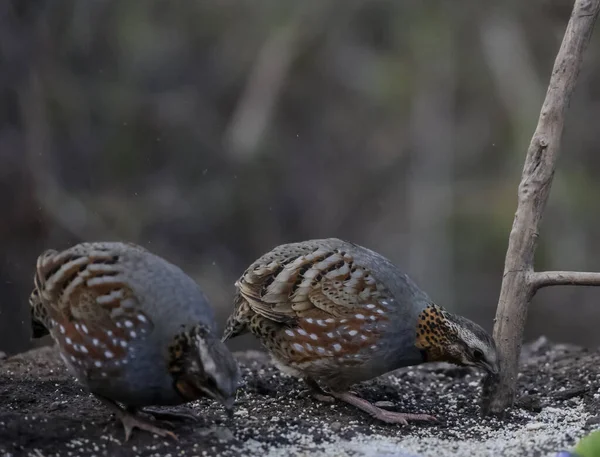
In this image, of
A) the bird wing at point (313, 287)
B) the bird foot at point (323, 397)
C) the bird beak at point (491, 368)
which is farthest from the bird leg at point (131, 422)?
the bird beak at point (491, 368)

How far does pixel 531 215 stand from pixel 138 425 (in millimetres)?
2683

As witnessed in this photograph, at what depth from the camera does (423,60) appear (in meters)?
15.7

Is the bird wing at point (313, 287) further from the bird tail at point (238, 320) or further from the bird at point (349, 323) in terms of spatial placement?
the bird tail at point (238, 320)

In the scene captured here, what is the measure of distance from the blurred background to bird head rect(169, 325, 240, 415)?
6562mm

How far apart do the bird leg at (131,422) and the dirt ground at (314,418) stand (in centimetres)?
4

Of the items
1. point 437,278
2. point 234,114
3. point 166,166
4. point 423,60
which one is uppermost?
point 423,60

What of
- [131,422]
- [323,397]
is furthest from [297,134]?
[131,422]

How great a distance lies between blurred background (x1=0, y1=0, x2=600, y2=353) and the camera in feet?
37.8

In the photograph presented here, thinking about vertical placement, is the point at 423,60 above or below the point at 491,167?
above

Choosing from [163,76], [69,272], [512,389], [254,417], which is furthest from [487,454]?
[163,76]

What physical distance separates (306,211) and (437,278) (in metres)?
2.33

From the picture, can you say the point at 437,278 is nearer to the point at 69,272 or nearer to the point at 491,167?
the point at 491,167

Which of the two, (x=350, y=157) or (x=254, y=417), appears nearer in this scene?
(x=254, y=417)

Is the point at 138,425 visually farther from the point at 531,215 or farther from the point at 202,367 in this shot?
the point at 531,215
